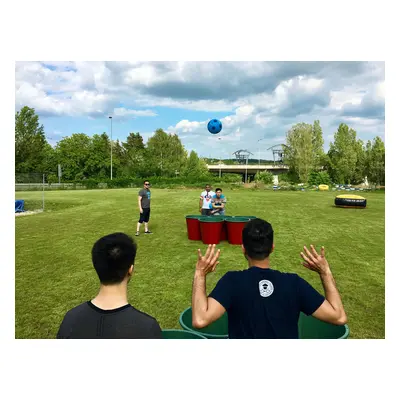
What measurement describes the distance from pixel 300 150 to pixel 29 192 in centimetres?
5073

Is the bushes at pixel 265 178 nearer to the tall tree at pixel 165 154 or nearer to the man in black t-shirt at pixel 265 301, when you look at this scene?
the tall tree at pixel 165 154

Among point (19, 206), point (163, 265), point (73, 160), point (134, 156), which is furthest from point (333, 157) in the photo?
point (163, 265)

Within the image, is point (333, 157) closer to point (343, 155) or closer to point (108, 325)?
point (343, 155)

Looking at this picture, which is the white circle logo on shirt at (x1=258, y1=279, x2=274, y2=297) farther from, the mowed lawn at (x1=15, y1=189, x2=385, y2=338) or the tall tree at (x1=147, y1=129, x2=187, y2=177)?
the tall tree at (x1=147, y1=129, x2=187, y2=177)

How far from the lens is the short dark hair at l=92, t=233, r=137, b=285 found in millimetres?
2387

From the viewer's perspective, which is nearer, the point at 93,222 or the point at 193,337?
the point at 193,337

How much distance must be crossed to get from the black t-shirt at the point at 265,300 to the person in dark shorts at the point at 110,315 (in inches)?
19.1

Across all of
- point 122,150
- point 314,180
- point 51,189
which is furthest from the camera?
point 122,150

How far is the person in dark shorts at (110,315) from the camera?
7.23 feet

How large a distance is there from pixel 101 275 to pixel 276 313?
1.17m

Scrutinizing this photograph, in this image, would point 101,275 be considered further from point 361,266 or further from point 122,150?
point 122,150

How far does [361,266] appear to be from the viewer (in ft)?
28.5

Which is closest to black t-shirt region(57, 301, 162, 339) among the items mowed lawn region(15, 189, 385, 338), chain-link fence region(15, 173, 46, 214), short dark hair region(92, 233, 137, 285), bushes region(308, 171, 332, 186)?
short dark hair region(92, 233, 137, 285)
